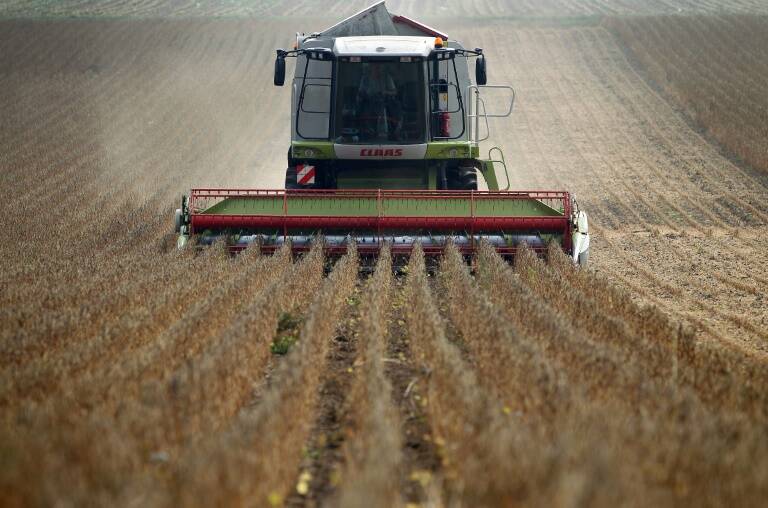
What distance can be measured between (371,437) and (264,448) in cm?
48

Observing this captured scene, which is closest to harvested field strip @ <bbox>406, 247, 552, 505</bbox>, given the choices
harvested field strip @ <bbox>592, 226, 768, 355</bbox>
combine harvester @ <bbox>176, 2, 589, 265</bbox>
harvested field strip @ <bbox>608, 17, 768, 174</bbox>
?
harvested field strip @ <bbox>592, 226, 768, 355</bbox>

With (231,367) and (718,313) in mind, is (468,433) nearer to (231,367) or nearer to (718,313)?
(231,367)

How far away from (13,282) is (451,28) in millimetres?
28559

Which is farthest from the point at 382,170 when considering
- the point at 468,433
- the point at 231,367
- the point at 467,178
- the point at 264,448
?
the point at 264,448

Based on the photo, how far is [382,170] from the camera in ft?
39.6

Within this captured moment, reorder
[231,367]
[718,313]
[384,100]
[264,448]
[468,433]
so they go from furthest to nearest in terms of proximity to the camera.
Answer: [384,100], [718,313], [231,367], [468,433], [264,448]

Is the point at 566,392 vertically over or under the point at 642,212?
over

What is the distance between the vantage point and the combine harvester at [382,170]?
10.9 m

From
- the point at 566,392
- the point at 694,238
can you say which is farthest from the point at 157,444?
the point at 694,238

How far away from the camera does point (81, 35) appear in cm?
3366

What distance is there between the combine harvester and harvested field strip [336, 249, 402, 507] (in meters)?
3.79

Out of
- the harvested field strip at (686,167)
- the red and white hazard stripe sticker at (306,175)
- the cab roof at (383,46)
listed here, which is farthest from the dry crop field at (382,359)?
the cab roof at (383,46)

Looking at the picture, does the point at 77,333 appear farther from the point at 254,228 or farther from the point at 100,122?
the point at 100,122

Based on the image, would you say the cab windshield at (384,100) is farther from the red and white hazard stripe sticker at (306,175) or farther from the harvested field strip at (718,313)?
the harvested field strip at (718,313)
